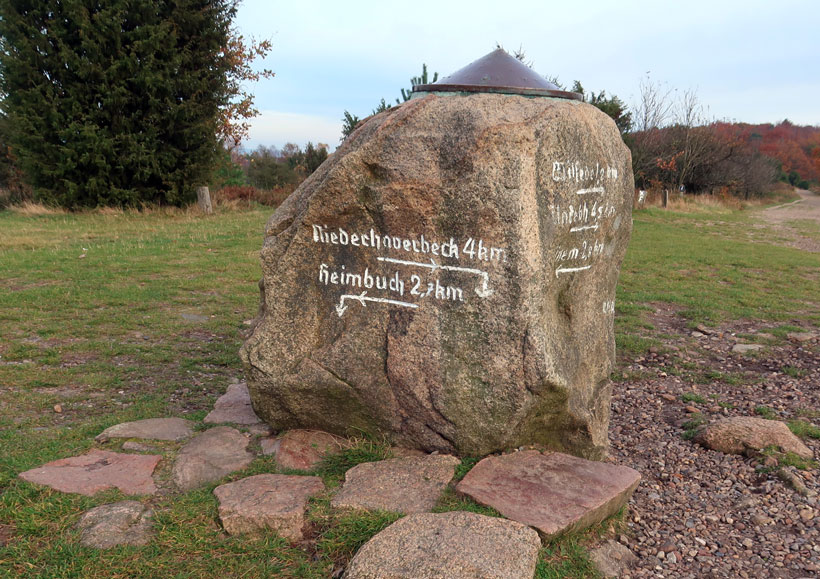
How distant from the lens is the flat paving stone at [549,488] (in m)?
3.36

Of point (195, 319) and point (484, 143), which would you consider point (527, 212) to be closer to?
point (484, 143)

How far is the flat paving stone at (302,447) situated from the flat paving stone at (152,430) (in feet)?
1.97

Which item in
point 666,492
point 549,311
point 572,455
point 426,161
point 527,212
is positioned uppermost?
point 426,161

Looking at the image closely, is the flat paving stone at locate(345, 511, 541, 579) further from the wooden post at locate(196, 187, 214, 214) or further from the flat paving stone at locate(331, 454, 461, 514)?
the wooden post at locate(196, 187, 214, 214)

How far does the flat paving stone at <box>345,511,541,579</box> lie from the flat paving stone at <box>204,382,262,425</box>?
1885 millimetres

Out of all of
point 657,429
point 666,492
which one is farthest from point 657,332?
point 666,492

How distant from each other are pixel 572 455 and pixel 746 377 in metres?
3.09

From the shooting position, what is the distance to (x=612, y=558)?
3.41m

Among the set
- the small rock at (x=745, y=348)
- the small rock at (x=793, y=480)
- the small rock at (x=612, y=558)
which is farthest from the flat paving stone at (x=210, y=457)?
the small rock at (x=745, y=348)

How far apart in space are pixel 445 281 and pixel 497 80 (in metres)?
1.92

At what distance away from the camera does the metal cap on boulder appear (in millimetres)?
4781

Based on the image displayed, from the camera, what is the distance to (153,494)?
358cm

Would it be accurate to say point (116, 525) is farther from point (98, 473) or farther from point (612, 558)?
point (612, 558)

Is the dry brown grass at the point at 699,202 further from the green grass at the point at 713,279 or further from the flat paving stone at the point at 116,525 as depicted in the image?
the flat paving stone at the point at 116,525
